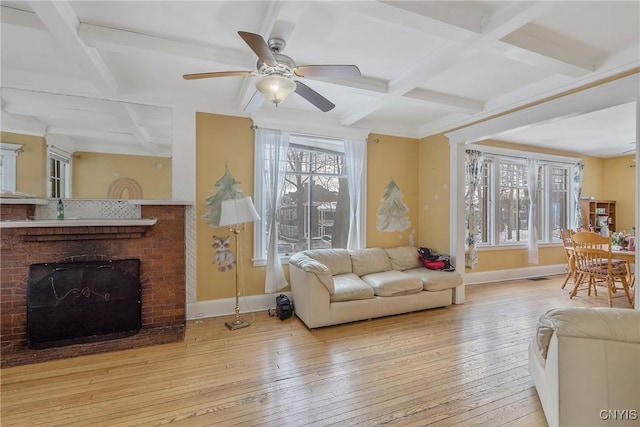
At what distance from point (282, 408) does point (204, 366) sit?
0.91m

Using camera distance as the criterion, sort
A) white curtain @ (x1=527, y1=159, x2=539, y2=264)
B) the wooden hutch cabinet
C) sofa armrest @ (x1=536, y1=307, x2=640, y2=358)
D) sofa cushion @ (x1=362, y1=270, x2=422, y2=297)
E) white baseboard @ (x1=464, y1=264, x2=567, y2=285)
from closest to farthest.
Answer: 1. sofa armrest @ (x1=536, y1=307, x2=640, y2=358)
2. sofa cushion @ (x1=362, y1=270, x2=422, y2=297)
3. white baseboard @ (x1=464, y1=264, x2=567, y2=285)
4. white curtain @ (x1=527, y1=159, x2=539, y2=264)
5. the wooden hutch cabinet

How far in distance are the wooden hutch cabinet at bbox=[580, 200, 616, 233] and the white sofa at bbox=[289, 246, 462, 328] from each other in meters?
4.69

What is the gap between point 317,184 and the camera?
4.38 metres

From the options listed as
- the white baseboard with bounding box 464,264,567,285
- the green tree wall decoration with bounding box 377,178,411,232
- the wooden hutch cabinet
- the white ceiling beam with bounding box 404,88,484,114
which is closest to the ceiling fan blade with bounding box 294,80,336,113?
the white ceiling beam with bounding box 404,88,484,114

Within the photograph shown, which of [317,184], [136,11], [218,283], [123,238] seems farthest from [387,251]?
[136,11]

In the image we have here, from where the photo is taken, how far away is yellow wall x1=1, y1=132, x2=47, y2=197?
2.83 meters

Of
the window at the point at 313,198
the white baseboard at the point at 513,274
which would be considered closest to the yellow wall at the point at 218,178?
Result: the window at the point at 313,198

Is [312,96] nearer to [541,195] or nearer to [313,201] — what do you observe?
[313,201]

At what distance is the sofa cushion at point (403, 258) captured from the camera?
172 inches

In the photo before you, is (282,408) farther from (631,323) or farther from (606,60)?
(606,60)

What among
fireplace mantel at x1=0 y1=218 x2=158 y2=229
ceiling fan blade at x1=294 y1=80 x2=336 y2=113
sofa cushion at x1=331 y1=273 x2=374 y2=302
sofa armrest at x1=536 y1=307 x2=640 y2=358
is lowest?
sofa cushion at x1=331 y1=273 x2=374 y2=302

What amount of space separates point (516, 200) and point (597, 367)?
17.1 ft

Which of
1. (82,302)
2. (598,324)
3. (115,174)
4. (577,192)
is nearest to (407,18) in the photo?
(598,324)

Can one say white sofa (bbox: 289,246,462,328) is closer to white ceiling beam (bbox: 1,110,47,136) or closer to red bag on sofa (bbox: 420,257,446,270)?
red bag on sofa (bbox: 420,257,446,270)
